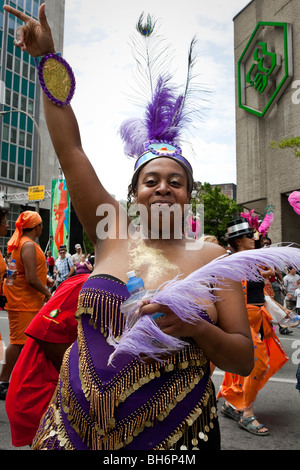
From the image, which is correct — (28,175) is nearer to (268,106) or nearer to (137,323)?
(268,106)

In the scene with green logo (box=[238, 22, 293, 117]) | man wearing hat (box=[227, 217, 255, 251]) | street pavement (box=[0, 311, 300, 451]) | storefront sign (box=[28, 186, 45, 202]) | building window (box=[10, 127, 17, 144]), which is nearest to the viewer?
street pavement (box=[0, 311, 300, 451])

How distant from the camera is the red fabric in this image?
8.34 ft

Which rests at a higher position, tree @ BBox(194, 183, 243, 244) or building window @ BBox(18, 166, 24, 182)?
building window @ BBox(18, 166, 24, 182)

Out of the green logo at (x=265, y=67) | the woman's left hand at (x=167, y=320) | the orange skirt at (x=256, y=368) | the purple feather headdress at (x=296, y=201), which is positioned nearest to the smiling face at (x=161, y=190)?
the woman's left hand at (x=167, y=320)

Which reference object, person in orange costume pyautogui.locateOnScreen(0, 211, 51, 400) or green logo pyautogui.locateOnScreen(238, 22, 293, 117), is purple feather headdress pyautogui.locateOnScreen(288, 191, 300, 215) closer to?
person in orange costume pyautogui.locateOnScreen(0, 211, 51, 400)

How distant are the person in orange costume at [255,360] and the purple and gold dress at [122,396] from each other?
2684mm

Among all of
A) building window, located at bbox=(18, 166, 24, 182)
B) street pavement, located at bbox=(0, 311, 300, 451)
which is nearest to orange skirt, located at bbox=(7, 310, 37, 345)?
street pavement, located at bbox=(0, 311, 300, 451)

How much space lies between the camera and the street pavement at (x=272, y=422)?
3.49 meters

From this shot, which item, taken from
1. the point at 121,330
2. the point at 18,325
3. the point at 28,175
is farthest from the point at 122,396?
the point at 28,175

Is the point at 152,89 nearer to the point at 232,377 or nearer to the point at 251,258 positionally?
the point at 251,258

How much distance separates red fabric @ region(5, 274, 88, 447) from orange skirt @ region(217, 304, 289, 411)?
200cm
